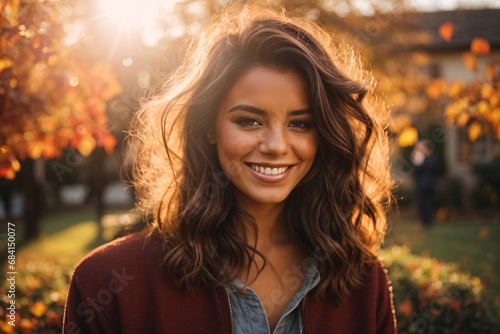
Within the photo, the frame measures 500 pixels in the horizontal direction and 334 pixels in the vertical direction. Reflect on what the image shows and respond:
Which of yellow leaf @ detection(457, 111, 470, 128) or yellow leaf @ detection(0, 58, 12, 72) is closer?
yellow leaf @ detection(0, 58, 12, 72)

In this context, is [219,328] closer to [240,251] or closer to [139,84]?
[240,251]

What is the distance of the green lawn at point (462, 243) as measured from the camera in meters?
9.04

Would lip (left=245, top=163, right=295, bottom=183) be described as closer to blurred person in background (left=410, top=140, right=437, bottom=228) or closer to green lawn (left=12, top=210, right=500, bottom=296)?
green lawn (left=12, top=210, right=500, bottom=296)

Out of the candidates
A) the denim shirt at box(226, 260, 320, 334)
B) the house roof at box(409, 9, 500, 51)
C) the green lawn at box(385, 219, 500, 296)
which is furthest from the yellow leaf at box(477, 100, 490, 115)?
the house roof at box(409, 9, 500, 51)

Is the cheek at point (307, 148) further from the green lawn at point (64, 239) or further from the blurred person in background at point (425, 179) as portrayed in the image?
the blurred person in background at point (425, 179)

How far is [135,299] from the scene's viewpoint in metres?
2.18

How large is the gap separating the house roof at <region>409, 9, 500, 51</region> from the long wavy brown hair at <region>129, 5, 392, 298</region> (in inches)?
809

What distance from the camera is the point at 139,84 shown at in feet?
16.6

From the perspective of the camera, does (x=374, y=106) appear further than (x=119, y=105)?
No

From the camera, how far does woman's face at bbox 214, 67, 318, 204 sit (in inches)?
89.3

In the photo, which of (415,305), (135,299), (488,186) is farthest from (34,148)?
(488,186)

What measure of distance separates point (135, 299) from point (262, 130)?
2.69 ft

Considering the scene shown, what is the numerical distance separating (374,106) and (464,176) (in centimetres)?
2037

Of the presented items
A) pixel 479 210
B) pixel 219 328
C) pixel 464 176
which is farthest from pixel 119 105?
pixel 464 176
